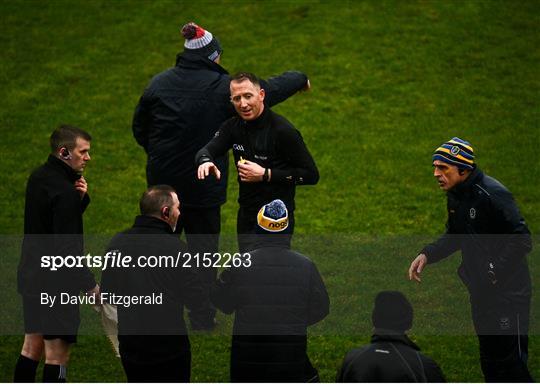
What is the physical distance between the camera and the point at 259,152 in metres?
8.10

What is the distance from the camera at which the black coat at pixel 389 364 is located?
18.7 feet

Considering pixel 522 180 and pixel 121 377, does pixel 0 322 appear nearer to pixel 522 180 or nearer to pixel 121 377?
pixel 121 377

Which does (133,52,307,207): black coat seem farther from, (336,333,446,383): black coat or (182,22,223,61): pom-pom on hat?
(336,333,446,383): black coat

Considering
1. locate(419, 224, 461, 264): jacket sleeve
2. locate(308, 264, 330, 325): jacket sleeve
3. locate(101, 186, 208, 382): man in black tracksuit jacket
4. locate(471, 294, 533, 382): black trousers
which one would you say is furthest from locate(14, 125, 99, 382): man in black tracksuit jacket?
locate(471, 294, 533, 382): black trousers

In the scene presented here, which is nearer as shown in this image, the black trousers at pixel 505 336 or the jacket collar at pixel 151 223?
the jacket collar at pixel 151 223

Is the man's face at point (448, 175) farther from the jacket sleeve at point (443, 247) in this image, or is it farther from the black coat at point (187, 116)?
the black coat at point (187, 116)

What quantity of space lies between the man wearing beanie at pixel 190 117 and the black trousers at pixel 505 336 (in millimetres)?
2925

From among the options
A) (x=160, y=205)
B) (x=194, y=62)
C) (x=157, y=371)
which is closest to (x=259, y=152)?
(x=160, y=205)

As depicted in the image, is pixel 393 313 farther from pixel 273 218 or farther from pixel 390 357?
pixel 273 218

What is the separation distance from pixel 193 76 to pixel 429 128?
21.0ft

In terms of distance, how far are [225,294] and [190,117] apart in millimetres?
2794

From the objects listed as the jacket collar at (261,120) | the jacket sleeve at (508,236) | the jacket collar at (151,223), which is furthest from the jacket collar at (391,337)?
the jacket collar at (261,120)

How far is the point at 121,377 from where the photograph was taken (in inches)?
336

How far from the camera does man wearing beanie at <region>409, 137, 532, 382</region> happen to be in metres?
7.38
